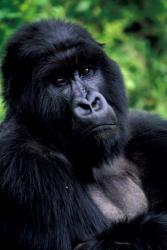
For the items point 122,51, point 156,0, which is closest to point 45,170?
point 122,51

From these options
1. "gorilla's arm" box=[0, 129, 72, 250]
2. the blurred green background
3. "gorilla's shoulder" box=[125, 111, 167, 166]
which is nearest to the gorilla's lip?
"gorilla's arm" box=[0, 129, 72, 250]

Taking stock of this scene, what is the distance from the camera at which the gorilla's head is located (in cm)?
410

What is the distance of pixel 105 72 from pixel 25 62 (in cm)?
52

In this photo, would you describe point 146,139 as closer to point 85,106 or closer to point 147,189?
point 147,189

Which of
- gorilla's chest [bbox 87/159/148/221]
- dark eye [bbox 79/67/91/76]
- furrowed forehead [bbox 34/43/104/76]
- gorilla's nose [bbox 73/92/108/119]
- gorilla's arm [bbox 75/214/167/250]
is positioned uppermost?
furrowed forehead [bbox 34/43/104/76]

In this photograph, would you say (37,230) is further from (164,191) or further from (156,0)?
(156,0)

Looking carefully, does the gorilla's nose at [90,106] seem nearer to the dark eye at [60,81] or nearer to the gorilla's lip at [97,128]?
the gorilla's lip at [97,128]

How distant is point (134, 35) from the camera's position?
354 inches

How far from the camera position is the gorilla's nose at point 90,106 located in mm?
3975

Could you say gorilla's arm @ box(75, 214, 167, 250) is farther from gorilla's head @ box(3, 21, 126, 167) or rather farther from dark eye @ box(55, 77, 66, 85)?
A: dark eye @ box(55, 77, 66, 85)

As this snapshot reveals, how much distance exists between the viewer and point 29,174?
404 cm

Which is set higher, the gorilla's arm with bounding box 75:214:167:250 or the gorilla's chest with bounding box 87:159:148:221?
the gorilla's chest with bounding box 87:159:148:221

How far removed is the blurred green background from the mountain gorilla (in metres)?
2.54

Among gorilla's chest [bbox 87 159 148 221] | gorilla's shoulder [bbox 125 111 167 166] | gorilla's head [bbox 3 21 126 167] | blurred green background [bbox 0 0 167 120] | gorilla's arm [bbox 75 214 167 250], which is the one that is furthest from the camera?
blurred green background [bbox 0 0 167 120]
